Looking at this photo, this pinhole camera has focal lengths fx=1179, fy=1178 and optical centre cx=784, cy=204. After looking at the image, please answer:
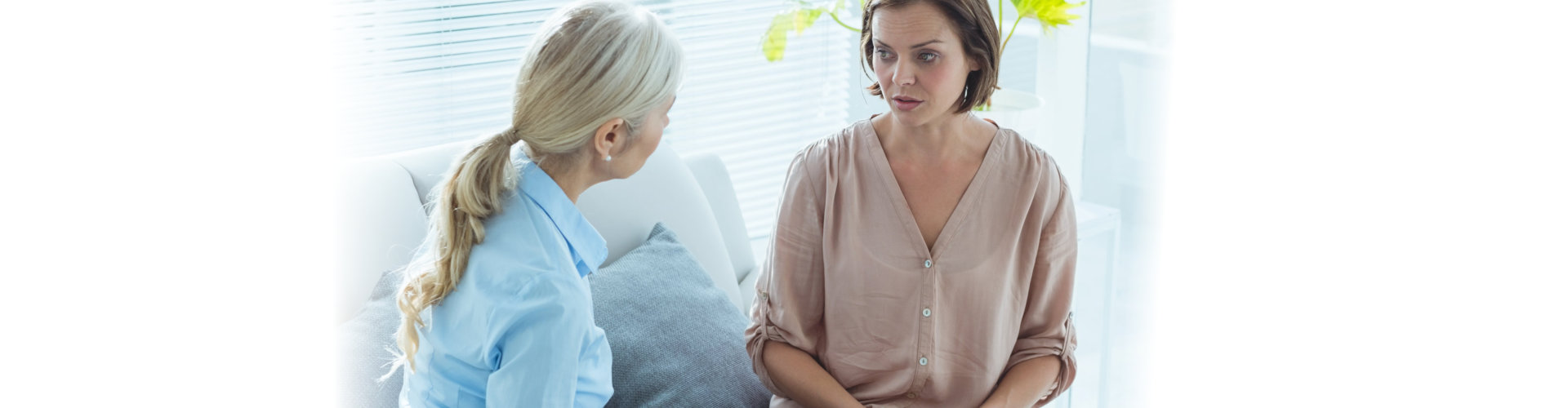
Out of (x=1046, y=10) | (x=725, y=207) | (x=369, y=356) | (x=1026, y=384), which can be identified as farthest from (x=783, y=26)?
(x=369, y=356)

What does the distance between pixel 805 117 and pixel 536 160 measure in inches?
59.7

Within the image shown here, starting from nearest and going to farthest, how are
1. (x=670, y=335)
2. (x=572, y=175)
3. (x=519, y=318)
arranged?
1. (x=519, y=318)
2. (x=572, y=175)
3. (x=670, y=335)

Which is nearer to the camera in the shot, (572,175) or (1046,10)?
(572,175)

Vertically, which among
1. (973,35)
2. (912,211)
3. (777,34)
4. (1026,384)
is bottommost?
(1026,384)

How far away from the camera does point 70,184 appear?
3.28ft

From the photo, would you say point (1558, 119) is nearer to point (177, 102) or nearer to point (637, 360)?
point (637, 360)

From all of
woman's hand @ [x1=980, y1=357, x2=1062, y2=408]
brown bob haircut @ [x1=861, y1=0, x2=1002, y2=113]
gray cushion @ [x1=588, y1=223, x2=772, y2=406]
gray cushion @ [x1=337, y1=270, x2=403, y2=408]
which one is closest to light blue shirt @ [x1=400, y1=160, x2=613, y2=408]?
gray cushion @ [x1=337, y1=270, x2=403, y2=408]

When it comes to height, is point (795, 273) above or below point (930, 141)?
below

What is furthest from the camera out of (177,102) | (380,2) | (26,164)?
(380,2)

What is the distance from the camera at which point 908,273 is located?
4.79 feet

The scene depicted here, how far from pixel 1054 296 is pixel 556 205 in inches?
27.4

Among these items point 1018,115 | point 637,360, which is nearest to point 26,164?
point 637,360

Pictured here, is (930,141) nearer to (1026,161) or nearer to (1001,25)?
(1026,161)

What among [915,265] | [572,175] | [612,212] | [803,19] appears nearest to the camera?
[572,175]
